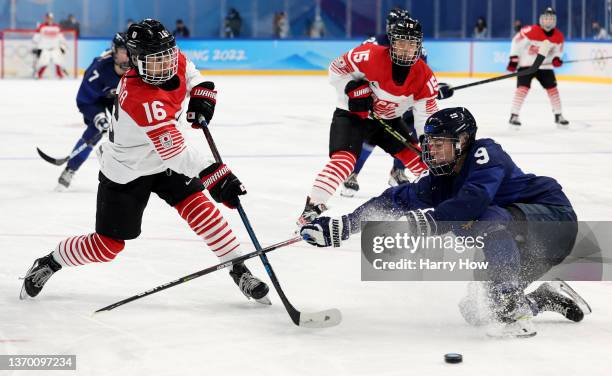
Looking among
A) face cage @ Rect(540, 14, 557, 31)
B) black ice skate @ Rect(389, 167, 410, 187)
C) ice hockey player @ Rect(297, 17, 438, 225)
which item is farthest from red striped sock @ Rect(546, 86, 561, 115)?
ice hockey player @ Rect(297, 17, 438, 225)

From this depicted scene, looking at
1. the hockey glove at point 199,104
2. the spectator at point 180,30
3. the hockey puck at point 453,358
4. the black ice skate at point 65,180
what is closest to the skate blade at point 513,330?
the hockey puck at point 453,358

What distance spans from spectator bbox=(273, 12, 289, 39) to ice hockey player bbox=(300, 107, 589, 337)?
17.4 metres

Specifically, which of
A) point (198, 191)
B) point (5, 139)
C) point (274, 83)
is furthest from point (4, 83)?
point (198, 191)

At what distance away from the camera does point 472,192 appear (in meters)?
3.05

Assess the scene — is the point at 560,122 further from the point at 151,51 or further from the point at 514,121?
the point at 151,51

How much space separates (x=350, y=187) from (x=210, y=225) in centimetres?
249

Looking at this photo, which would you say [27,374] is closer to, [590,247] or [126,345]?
[126,345]

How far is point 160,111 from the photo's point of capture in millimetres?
3443

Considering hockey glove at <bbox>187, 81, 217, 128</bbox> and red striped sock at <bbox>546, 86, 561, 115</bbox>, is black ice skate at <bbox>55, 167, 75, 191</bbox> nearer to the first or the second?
hockey glove at <bbox>187, 81, 217, 128</bbox>

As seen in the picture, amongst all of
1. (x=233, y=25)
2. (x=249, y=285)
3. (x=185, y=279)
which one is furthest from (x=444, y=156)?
(x=233, y=25)

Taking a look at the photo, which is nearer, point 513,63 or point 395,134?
point 395,134

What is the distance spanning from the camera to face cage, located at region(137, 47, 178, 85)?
3.45 meters

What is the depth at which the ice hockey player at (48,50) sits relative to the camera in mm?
17422

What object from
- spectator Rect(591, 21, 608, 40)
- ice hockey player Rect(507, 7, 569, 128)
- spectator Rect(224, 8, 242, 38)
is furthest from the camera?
spectator Rect(224, 8, 242, 38)
